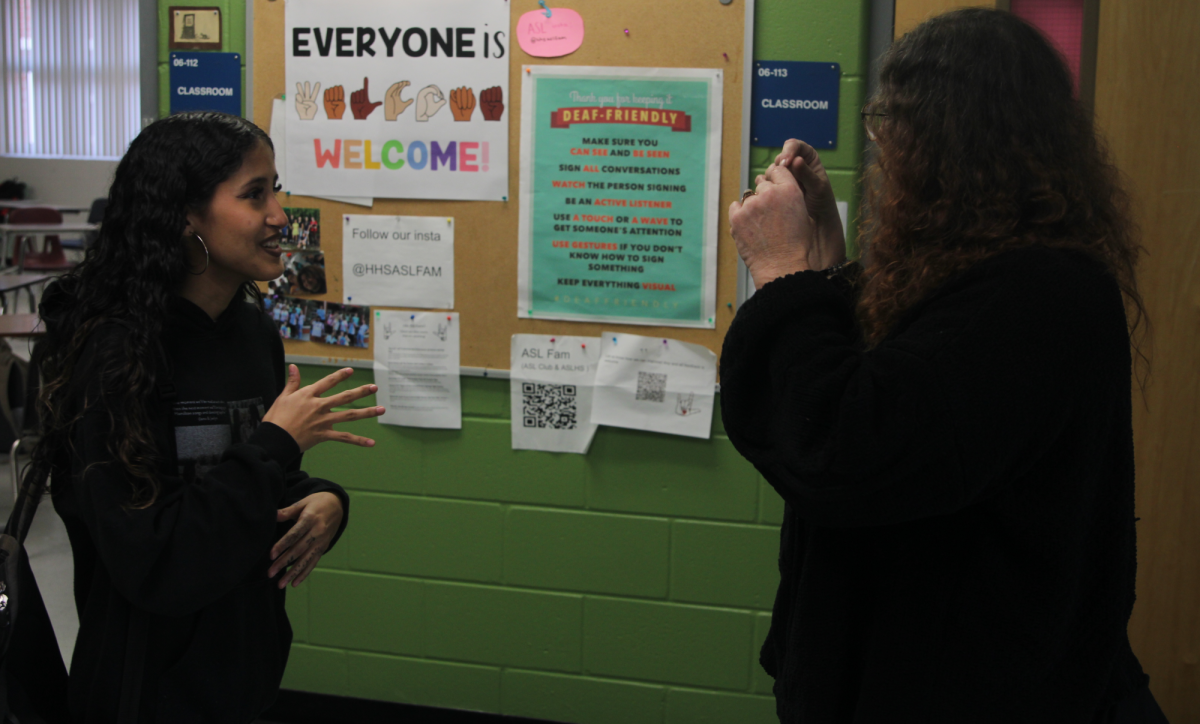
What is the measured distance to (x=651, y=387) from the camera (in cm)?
214

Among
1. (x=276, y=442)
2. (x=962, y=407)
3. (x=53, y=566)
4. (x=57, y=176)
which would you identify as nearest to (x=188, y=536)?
(x=276, y=442)

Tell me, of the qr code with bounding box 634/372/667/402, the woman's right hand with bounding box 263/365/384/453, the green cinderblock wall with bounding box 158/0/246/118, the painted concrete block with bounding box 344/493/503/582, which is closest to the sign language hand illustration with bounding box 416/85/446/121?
the green cinderblock wall with bounding box 158/0/246/118

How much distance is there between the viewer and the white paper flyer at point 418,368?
2.23m

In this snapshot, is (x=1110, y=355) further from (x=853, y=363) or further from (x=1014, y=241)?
(x=853, y=363)

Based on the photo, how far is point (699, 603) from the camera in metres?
2.21

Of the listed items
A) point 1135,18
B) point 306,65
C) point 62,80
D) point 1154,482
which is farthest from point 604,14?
point 62,80

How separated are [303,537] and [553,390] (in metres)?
0.97

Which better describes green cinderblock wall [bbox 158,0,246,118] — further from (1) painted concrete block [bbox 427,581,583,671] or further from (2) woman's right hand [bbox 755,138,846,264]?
(2) woman's right hand [bbox 755,138,846,264]

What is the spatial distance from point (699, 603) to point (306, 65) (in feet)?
5.40

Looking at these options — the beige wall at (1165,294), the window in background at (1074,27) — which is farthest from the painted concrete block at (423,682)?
the window in background at (1074,27)

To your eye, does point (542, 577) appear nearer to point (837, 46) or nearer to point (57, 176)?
point (837, 46)

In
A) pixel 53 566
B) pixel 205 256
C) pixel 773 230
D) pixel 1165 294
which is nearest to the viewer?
pixel 773 230

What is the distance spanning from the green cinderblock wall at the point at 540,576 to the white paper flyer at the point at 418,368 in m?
0.04

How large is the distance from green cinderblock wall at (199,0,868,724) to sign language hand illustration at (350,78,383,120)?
13.3 inches
